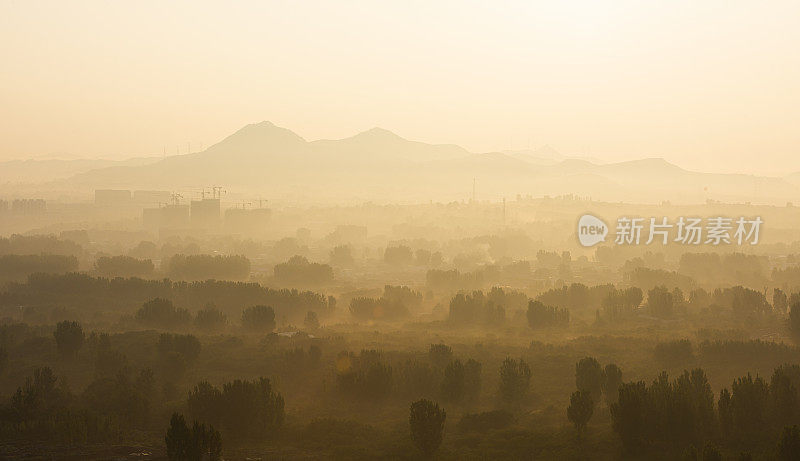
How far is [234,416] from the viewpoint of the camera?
3531 cm

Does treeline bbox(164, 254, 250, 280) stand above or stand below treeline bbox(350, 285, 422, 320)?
above

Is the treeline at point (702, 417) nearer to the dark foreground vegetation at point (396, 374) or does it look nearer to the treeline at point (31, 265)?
the dark foreground vegetation at point (396, 374)

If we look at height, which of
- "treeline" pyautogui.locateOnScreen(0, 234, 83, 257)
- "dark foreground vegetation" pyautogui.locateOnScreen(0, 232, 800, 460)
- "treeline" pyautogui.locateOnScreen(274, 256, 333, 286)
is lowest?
"dark foreground vegetation" pyautogui.locateOnScreen(0, 232, 800, 460)

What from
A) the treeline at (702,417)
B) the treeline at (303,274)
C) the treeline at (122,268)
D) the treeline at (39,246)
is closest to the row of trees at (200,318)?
the treeline at (303,274)

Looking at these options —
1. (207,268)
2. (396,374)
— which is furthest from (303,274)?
(396,374)

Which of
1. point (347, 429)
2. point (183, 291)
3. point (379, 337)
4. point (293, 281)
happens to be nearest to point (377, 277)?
point (293, 281)

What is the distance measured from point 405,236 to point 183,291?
11929 cm

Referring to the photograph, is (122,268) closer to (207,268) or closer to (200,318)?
(207,268)

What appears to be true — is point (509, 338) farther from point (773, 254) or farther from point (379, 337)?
point (773, 254)

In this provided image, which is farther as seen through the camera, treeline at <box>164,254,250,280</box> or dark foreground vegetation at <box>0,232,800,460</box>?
treeline at <box>164,254,250,280</box>

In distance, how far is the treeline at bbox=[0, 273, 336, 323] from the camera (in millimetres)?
77250

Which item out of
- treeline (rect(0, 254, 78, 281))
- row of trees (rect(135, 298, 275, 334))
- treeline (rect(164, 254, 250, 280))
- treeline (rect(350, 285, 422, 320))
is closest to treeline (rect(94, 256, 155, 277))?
treeline (rect(164, 254, 250, 280))

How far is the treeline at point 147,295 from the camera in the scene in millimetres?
77250

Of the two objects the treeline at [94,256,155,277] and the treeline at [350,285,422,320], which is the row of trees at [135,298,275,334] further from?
the treeline at [94,256,155,277]
